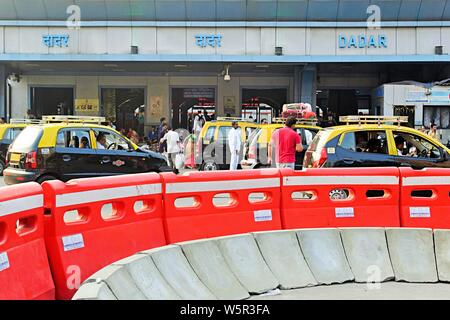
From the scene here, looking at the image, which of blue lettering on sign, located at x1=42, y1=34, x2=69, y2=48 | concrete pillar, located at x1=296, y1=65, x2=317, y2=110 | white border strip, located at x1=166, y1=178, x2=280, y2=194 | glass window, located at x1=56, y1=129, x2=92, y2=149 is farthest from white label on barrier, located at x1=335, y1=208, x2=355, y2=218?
blue lettering on sign, located at x1=42, y1=34, x2=69, y2=48

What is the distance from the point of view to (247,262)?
6.39 metres

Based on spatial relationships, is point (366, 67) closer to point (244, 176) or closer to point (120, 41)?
point (120, 41)

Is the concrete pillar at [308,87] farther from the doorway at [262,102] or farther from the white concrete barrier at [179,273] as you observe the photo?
the white concrete barrier at [179,273]

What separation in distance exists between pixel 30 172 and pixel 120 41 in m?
13.5

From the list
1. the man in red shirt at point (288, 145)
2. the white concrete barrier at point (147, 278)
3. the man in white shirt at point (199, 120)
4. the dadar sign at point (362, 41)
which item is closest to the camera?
the white concrete barrier at point (147, 278)

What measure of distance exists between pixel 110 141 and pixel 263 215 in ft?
24.6

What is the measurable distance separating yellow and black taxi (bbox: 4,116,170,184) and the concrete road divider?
26.6ft

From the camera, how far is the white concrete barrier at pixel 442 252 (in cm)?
666

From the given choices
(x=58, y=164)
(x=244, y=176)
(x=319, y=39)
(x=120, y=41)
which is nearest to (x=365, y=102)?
(x=319, y=39)

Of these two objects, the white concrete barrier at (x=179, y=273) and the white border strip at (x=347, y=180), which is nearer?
the white concrete barrier at (x=179, y=273)

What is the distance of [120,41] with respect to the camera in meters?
25.0

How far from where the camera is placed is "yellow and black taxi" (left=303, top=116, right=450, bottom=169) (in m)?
11.2

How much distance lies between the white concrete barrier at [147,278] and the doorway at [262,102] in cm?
2360

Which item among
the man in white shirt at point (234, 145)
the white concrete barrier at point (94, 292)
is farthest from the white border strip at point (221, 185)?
the man in white shirt at point (234, 145)
